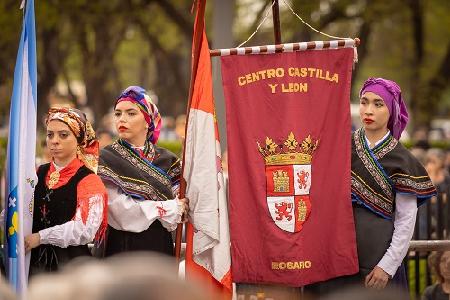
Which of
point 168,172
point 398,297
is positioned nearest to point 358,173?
point 168,172

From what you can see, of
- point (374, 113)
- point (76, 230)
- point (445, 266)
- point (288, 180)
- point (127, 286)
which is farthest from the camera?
point (445, 266)

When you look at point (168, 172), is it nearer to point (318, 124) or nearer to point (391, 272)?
point (318, 124)

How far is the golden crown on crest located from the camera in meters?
5.84

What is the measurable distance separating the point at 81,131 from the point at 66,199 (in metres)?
0.39

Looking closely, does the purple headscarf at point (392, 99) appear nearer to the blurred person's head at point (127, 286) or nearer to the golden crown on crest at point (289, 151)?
the golden crown on crest at point (289, 151)

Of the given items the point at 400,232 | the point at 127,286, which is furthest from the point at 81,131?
the point at 127,286

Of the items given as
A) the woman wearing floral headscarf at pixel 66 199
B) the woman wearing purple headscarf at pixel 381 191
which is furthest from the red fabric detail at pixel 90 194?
the woman wearing purple headscarf at pixel 381 191

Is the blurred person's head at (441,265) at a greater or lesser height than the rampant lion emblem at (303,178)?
lesser

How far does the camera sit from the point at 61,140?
577 centimetres

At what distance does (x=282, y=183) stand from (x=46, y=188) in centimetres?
130

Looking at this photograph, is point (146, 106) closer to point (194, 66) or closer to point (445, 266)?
point (194, 66)

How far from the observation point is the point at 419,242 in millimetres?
7164

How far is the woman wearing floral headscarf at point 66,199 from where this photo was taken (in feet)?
18.4

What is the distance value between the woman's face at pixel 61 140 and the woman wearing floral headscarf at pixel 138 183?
7.5 inches
